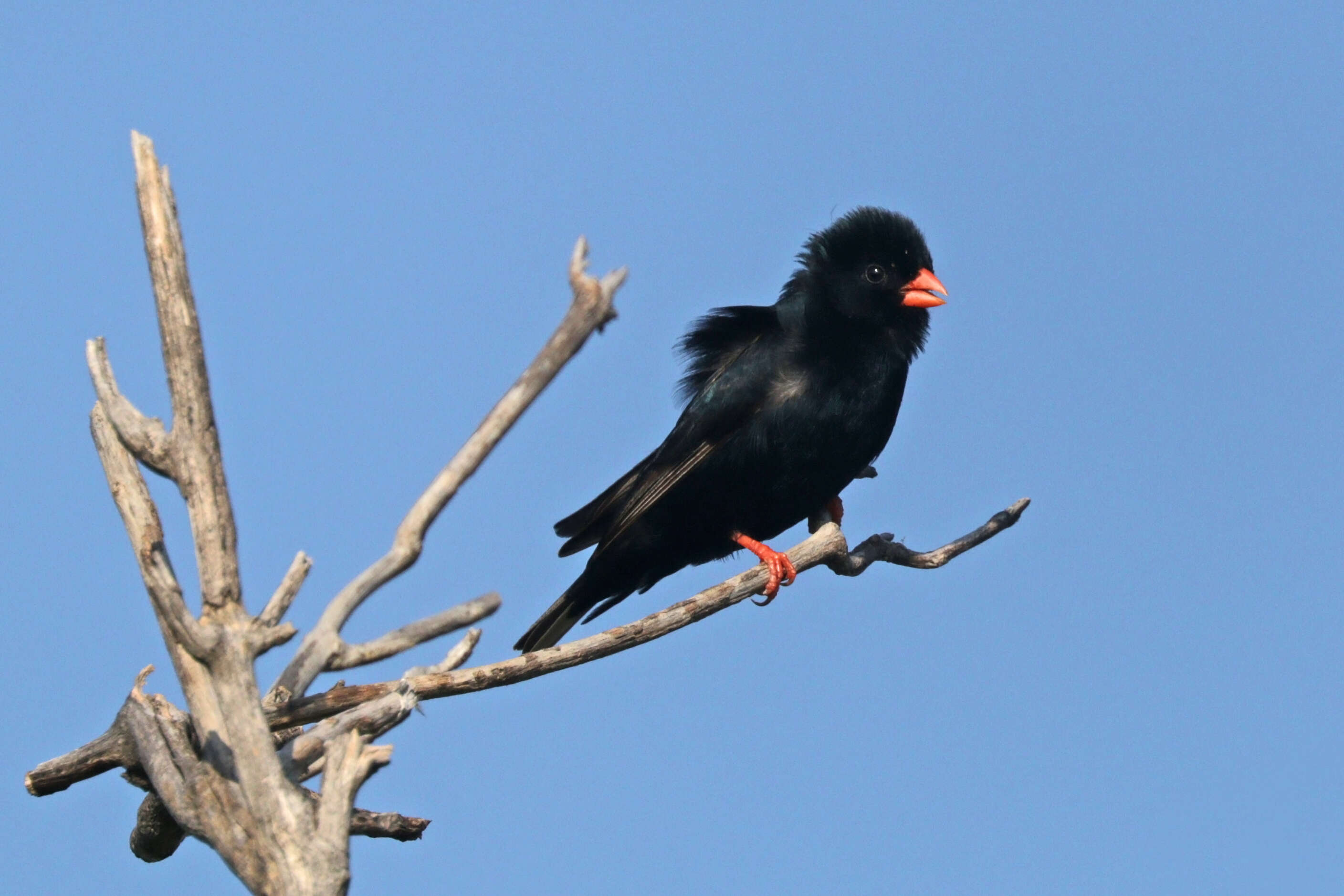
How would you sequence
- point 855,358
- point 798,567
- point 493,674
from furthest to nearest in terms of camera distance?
point 855,358, point 798,567, point 493,674

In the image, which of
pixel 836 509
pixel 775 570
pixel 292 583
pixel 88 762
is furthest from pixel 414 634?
pixel 836 509

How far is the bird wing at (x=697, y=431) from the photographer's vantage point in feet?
21.5

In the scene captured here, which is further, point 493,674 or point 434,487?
point 493,674

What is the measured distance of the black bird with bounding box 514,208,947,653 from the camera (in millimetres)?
6496

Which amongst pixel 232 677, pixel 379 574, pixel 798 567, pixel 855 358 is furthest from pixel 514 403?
pixel 855 358

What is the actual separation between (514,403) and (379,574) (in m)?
0.66

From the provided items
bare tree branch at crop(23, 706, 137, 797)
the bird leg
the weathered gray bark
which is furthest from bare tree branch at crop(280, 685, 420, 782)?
the bird leg

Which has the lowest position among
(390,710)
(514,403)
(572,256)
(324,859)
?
(324,859)

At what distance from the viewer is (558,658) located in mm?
4777

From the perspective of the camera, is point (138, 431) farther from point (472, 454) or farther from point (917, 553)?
point (917, 553)

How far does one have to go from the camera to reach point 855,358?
661cm

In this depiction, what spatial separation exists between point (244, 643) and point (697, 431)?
9.85 feet

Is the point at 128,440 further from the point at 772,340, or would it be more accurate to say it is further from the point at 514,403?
the point at 772,340

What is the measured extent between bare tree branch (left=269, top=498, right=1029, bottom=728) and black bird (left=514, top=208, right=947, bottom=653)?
611 millimetres
